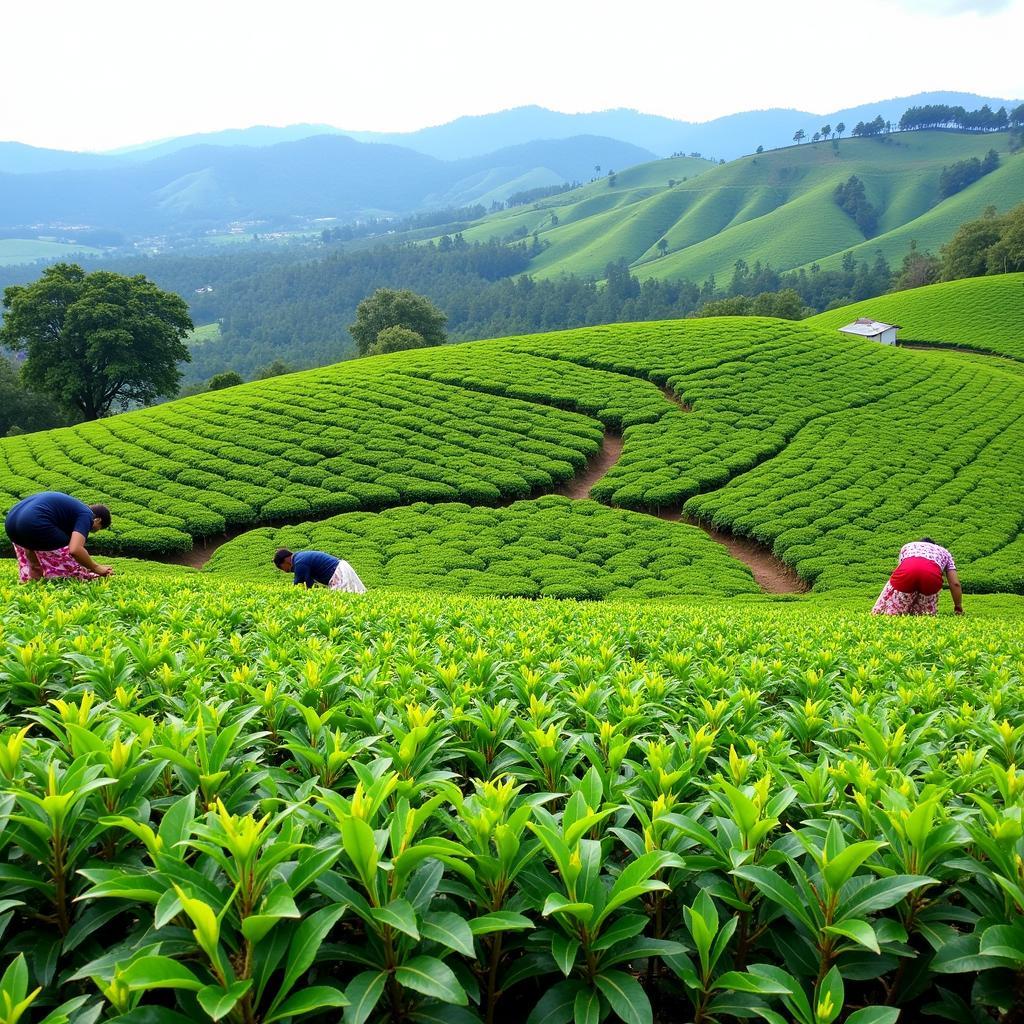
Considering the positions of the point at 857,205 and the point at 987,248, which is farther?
the point at 857,205

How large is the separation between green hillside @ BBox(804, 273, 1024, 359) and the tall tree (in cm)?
4587

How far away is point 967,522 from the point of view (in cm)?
2083

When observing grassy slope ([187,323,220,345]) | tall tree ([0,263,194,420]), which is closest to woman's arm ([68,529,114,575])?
tall tree ([0,263,194,420])

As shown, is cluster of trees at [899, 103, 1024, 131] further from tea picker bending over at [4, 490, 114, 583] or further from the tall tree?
tea picker bending over at [4, 490, 114, 583]

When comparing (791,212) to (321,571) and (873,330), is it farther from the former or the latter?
(321,571)

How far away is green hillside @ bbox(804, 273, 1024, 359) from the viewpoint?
1984 inches

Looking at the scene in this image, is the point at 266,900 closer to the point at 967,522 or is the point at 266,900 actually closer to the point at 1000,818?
the point at 1000,818

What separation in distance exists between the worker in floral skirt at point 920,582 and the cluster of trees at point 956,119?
212975mm

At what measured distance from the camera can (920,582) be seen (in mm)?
11258

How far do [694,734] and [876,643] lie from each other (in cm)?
515

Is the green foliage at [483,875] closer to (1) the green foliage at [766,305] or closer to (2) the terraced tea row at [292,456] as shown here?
(2) the terraced tea row at [292,456]

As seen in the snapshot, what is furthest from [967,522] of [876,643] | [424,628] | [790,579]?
[424,628]

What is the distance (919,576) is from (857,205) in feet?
538

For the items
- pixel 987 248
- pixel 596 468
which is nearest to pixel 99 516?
pixel 596 468
